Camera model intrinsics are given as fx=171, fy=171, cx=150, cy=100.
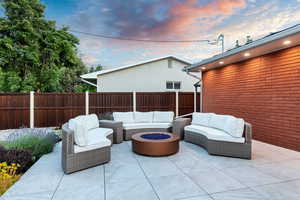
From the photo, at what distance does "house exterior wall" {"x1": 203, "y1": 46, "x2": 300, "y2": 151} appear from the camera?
447 centimetres

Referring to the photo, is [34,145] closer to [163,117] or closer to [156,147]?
[156,147]

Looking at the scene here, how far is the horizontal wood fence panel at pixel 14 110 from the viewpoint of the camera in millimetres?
7297

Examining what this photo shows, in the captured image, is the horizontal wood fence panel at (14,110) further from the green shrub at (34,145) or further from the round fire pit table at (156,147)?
the round fire pit table at (156,147)

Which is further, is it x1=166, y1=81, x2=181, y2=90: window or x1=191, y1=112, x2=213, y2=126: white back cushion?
x1=166, y1=81, x2=181, y2=90: window

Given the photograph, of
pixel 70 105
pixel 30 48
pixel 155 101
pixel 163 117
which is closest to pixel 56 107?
pixel 70 105

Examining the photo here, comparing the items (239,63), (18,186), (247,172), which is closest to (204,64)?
(239,63)

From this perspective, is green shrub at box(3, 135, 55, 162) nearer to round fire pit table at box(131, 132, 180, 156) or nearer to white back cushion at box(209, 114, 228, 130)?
round fire pit table at box(131, 132, 180, 156)

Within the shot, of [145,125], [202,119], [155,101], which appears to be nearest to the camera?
[202,119]

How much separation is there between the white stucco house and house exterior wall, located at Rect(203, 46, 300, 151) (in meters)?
4.87

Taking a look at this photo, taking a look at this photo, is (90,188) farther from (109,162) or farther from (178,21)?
(178,21)

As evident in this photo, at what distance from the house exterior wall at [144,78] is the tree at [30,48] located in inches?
112

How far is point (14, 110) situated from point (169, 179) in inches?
304

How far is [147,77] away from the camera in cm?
1132

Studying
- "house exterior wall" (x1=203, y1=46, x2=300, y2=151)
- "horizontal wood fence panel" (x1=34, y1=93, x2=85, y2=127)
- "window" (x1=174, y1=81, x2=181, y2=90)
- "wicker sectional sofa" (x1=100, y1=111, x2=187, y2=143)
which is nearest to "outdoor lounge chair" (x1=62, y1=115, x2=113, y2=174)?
"wicker sectional sofa" (x1=100, y1=111, x2=187, y2=143)
